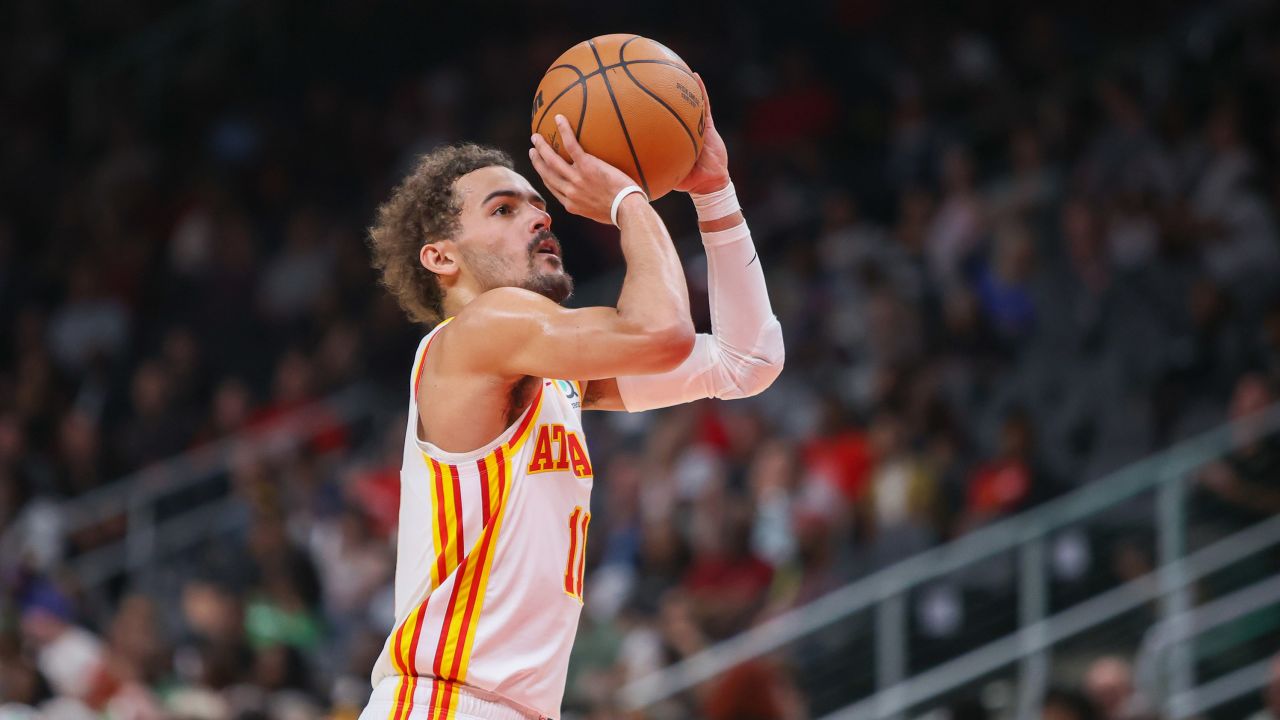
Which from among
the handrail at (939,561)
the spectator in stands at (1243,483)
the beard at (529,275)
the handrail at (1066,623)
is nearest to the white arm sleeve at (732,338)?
the beard at (529,275)

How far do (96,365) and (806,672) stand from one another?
697cm

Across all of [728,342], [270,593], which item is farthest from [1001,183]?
[728,342]

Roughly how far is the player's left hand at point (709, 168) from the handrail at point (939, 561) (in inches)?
163

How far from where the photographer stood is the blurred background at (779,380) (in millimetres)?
8367

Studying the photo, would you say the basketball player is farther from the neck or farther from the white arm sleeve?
the white arm sleeve

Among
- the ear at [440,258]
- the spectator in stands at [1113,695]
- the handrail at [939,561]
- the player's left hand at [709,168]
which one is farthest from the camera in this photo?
the handrail at [939,561]

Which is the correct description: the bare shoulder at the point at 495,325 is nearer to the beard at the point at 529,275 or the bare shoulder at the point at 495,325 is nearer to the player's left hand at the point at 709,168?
the beard at the point at 529,275

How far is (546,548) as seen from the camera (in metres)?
4.02

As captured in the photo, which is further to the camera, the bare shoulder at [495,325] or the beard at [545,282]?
the beard at [545,282]

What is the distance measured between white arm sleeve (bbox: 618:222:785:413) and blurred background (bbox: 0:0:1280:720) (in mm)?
2984

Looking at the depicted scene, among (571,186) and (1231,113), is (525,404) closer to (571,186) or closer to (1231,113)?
(571,186)

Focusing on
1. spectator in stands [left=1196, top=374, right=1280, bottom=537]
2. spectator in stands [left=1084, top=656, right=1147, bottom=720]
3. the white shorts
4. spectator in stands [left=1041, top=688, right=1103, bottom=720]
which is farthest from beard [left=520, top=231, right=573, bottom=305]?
spectator in stands [left=1196, top=374, right=1280, bottom=537]

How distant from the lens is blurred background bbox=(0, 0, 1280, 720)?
27.5 ft

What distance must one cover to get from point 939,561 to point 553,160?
506 centimetres
